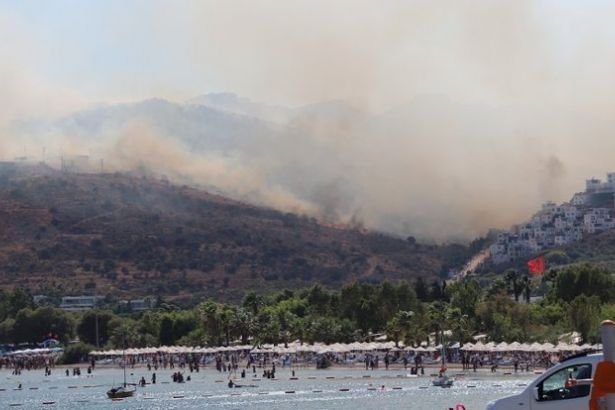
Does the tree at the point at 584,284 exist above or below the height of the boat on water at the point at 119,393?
above

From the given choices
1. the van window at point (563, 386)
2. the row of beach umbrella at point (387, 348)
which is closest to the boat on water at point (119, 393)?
the row of beach umbrella at point (387, 348)

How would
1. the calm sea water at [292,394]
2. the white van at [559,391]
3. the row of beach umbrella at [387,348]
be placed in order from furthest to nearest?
the row of beach umbrella at [387,348], the calm sea water at [292,394], the white van at [559,391]

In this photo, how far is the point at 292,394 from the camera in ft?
365

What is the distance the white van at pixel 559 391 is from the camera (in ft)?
95.7

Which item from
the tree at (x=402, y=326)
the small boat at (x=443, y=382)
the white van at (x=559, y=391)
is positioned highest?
the tree at (x=402, y=326)

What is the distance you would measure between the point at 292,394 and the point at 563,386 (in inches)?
3258

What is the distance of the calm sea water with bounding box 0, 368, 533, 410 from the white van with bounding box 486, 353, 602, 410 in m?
42.7

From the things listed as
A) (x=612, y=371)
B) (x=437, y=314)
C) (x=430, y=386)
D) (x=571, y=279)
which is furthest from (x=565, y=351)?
(x=612, y=371)

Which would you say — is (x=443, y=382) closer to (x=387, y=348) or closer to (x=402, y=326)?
(x=387, y=348)

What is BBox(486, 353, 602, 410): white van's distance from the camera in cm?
2916

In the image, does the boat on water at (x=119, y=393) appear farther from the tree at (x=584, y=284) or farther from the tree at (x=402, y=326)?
the tree at (x=584, y=284)

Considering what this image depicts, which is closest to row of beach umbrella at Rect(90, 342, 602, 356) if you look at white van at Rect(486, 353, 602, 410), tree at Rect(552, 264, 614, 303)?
tree at Rect(552, 264, 614, 303)

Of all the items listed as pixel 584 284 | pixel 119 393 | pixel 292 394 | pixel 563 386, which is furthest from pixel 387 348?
pixel 563 386

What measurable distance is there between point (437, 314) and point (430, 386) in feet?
196
